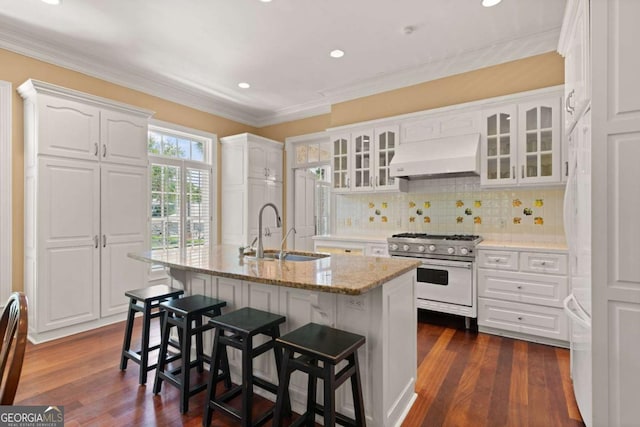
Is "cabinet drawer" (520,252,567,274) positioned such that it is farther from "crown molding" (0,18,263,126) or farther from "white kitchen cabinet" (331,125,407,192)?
"crown molding" (0,18,263,126)

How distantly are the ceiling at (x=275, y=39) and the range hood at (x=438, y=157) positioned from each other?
878mm

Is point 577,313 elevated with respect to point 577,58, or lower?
lower

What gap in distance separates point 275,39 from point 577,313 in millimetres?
3375

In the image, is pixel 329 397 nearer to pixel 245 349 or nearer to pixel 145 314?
pixel 245 349

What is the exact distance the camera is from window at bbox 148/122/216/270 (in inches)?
178

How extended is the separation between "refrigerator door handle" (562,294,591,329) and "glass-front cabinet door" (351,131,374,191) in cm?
263

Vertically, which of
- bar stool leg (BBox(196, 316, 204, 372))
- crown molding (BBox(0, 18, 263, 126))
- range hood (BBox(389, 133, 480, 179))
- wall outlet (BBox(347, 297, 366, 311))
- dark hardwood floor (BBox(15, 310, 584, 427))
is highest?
crown molding (BBox(0, 18, 263, 126))

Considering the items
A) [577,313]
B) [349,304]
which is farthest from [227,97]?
[577,313]

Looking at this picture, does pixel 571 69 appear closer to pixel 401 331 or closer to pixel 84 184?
pixel 401 331

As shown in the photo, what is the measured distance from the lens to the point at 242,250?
2.68 meters

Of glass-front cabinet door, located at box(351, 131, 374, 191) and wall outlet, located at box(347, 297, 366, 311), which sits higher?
glass-front cabinet door, located at box(351, 131, 374, 191)

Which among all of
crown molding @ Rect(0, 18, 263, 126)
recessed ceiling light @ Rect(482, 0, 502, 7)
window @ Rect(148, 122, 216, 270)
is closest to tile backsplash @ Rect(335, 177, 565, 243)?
recessed ceiling light @ Rect(482, 0, 502, 7)

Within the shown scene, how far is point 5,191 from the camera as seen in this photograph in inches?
126

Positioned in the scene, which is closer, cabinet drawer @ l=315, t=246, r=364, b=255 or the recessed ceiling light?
the recessed ceiling light
